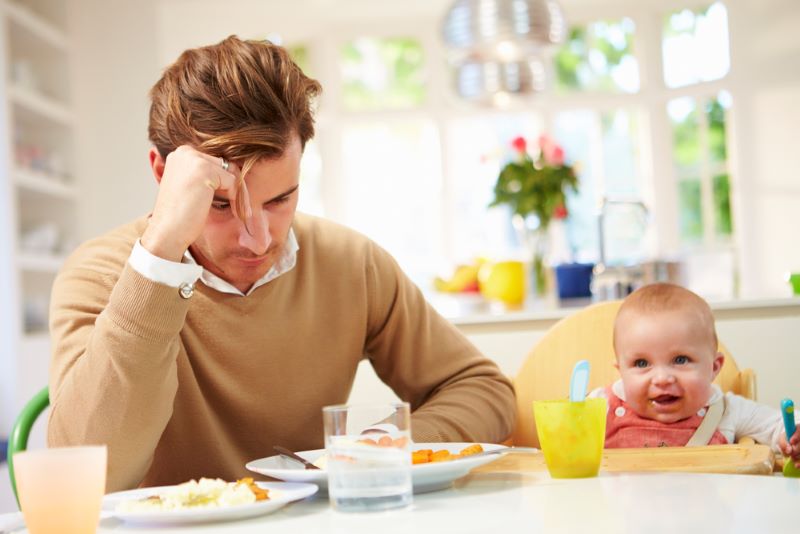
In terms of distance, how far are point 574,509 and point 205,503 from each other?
1.10 ft

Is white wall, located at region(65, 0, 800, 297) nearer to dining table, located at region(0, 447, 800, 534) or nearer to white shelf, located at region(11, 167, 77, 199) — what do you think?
white shelf, located at region(11, 167, 77, 199)

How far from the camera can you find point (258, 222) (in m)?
1.37

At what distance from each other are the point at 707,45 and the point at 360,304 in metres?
6.04

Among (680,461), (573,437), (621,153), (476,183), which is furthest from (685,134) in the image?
(573,437)

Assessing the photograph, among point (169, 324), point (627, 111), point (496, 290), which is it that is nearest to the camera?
point (169, 324)

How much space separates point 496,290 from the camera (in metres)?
3.36

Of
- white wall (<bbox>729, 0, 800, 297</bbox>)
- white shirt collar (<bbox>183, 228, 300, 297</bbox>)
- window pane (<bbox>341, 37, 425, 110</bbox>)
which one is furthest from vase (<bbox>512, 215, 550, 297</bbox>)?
window pane (<bbox>341, 37, 425, 110</bbox>)

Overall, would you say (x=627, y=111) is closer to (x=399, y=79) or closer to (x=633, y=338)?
(x=399, y=79)

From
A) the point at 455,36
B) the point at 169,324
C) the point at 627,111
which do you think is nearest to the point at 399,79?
the point at 627,111

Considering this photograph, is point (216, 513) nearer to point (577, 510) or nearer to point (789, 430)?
point (577, 510)

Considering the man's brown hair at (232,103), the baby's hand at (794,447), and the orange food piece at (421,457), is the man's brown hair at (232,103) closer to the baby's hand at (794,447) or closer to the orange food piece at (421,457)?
the orange food piece at (421,457)

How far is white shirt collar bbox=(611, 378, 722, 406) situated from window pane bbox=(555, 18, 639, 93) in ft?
19.6

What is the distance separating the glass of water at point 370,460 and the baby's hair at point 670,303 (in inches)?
32.8

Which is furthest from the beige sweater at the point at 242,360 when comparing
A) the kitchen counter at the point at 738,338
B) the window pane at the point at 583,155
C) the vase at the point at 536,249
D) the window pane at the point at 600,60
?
the window pane at the point at 600,60
